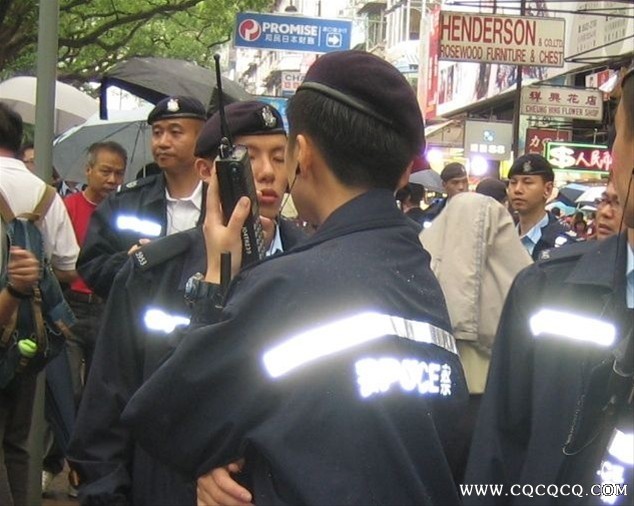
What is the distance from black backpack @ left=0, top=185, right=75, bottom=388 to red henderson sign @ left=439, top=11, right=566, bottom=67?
1337 cm

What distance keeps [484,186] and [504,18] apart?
819 cm

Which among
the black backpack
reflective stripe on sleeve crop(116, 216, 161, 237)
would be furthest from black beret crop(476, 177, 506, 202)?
the black backpack

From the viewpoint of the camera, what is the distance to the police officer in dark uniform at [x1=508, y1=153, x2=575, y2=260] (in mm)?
7543

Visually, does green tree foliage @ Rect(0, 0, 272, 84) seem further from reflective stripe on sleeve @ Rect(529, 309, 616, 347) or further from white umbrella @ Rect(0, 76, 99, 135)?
reflective stripe on sleeve @ Rect(529, 309, 616, 347)

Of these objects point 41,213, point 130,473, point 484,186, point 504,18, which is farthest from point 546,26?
point 130,473

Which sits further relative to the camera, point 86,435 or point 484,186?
point 484,186

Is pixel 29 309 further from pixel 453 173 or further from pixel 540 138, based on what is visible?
pixel 540 138

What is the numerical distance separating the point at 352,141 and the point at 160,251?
3.38 ft

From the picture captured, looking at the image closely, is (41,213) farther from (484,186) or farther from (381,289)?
(484,186)

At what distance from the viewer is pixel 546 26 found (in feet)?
56.4

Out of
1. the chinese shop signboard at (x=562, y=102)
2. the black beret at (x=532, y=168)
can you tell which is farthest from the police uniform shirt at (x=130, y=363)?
the chinese shop signboard at (x=562, y=102)

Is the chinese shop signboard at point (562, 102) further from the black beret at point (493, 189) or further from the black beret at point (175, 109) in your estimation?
the black beret at point (175, 109)

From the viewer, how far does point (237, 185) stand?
2.40 metres

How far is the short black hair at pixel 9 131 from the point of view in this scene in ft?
15.0
